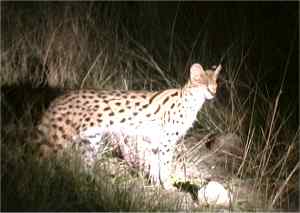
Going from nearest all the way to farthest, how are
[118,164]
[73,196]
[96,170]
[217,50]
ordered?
[73,196]
[96,170]
[118,164]
[217,50]

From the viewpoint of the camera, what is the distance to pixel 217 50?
267 inches

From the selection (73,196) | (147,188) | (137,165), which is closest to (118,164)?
(137,165)

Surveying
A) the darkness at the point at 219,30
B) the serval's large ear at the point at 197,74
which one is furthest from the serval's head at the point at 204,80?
the darkness at the point at 219,30

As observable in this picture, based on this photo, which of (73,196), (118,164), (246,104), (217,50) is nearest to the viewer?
(73,196)

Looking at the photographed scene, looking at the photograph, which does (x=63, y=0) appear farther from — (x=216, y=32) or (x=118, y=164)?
(x=118, y=164)

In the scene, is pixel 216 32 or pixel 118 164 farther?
pixel 216 32

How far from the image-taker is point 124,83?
20.4ft

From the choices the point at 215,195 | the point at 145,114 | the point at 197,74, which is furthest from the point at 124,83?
the point at 215,195

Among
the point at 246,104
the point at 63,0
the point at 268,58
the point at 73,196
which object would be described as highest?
the point at 63,0

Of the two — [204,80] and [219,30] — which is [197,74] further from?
[219,30]

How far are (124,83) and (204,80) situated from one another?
1.14 m

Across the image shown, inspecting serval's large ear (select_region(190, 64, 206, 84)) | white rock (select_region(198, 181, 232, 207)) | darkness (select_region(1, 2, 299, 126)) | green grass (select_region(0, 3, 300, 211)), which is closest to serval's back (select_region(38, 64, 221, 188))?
serval's large ear (select_region(190, 64, 206, 84))

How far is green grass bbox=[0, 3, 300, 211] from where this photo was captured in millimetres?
4578

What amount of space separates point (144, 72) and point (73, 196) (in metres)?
2.23
